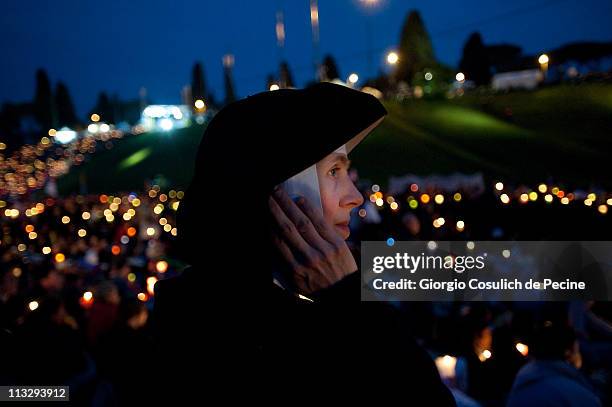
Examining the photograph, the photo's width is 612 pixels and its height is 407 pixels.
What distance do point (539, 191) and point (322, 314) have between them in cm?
1687

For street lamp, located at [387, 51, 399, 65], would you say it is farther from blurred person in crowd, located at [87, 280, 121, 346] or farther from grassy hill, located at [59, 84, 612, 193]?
blurred person in crowd, located at [87, 280, 121, 346]

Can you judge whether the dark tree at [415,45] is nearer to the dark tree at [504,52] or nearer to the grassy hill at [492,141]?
the grassy hill at [492,141]

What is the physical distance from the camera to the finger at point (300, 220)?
4.08ft

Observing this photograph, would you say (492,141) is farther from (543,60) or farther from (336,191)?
(336,191)

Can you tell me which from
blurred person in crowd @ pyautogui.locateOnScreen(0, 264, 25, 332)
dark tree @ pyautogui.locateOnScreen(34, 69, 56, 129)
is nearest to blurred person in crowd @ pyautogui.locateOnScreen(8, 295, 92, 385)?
blurred person in crowd @ pyautogui.locateOnScreen(0, 264, 25, 332)

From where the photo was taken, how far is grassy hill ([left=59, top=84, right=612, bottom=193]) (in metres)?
20.0

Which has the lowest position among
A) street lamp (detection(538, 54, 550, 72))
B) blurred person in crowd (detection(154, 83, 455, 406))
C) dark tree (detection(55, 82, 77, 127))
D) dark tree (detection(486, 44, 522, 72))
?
blurred person in crowd (detection(154, 83, 455, 406))

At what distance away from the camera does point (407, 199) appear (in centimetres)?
1667

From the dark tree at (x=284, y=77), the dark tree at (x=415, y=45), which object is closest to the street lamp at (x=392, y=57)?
the dark tree at (x=415, y=45)

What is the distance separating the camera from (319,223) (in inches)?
50.2

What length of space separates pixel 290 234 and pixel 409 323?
468 centimetres

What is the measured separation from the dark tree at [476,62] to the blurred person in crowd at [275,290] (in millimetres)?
49560

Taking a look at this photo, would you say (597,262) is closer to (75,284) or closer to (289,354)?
(289,354)

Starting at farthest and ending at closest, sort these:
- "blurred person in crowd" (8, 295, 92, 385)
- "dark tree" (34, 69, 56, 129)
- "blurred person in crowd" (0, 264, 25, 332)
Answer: "dark tree" (34, 69, 56, 129), "blurred person in crowd" (0, 264, 25, 332), "blurred person in crowd" (8, 295, 92, 385)
